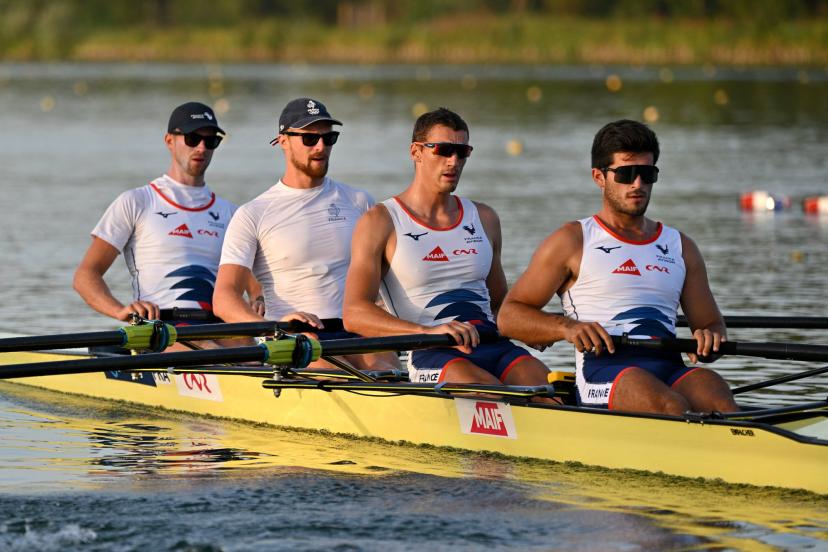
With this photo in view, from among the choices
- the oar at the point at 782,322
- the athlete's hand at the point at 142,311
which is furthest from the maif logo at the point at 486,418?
the athlete's hand at the point at 142,311

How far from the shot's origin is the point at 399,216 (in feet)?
28.7

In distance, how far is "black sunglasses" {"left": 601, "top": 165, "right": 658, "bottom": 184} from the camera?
7.85 meters

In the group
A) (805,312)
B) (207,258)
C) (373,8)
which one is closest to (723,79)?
(373,8)

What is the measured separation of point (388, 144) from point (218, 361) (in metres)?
23.1

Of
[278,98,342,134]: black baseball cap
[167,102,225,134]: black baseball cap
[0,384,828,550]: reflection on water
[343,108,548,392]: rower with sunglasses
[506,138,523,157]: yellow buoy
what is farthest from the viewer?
[506,138,523,157]: yellow buoy

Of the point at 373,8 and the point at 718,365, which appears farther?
the point at 373,8

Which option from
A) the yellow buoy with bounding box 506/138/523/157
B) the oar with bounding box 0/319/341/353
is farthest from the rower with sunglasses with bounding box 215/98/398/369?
the yellow buoy with bounding box 506/138/523/157

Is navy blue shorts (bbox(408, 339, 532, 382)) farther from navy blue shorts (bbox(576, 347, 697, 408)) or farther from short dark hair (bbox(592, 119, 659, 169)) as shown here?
short dark hair (bbox(592, 119, 659, 169))

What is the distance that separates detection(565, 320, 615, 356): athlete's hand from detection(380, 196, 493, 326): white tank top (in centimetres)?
105

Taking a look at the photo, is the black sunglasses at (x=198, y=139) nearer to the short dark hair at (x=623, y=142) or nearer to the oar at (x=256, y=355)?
the oar at (x=256, y=355)

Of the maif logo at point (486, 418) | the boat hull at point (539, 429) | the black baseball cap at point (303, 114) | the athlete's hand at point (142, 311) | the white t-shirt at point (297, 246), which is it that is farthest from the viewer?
the athlete's hand at point (142, 311)

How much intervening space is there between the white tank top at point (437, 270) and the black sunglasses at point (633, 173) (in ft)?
3.81

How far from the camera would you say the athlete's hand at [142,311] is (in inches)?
388

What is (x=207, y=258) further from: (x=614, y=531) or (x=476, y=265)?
(x=614, y=531)
